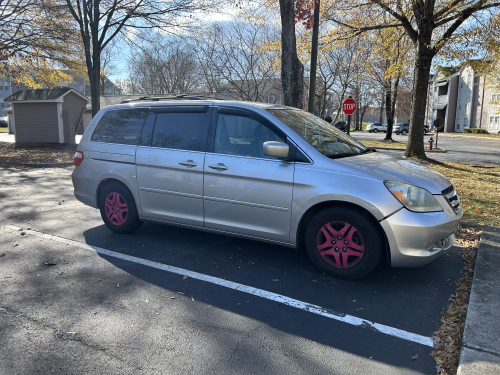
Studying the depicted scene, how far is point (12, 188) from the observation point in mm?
9570

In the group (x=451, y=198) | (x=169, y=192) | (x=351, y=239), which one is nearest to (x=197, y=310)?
(x=351, y=239)

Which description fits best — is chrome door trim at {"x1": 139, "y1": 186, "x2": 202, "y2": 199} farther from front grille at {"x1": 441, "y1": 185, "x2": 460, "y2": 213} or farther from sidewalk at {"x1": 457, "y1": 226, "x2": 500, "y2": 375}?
sidewalk at {"x1": 457, "y1": 226, "x2": 500, "y2": 375}

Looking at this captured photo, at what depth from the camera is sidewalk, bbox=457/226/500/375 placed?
2.64 m

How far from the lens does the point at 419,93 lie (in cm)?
1362

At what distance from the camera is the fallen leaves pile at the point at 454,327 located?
2.81 m

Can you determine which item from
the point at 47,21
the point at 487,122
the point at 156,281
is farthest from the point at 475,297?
the point at 487,122

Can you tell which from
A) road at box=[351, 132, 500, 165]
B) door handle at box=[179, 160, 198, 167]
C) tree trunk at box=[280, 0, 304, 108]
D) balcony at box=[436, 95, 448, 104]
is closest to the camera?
door handle at box=[179, 160, 198, 167]

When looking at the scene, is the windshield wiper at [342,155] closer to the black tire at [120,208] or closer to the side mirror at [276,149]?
the side mirror at [276,149]

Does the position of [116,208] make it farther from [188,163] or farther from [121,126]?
[188,163]

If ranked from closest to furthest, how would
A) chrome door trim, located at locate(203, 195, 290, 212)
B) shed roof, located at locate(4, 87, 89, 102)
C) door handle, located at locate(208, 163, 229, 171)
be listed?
chrome door trim, located at locate(203, 195, 290, 212) → door handle, located at locate(208, 163, 229, 171) → shed roof, located at locate(4, 87, 89, 102)

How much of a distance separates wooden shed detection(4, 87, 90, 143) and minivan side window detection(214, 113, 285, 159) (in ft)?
75.5

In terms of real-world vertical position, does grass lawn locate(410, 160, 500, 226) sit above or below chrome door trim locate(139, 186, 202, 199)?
below

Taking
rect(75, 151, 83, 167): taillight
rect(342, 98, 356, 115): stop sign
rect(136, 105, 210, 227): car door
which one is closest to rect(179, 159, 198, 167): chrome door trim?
rect(136, 105, 210, 227): car door

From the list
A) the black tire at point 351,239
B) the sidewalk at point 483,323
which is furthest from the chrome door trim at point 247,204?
the sidewalk at point 483,323
